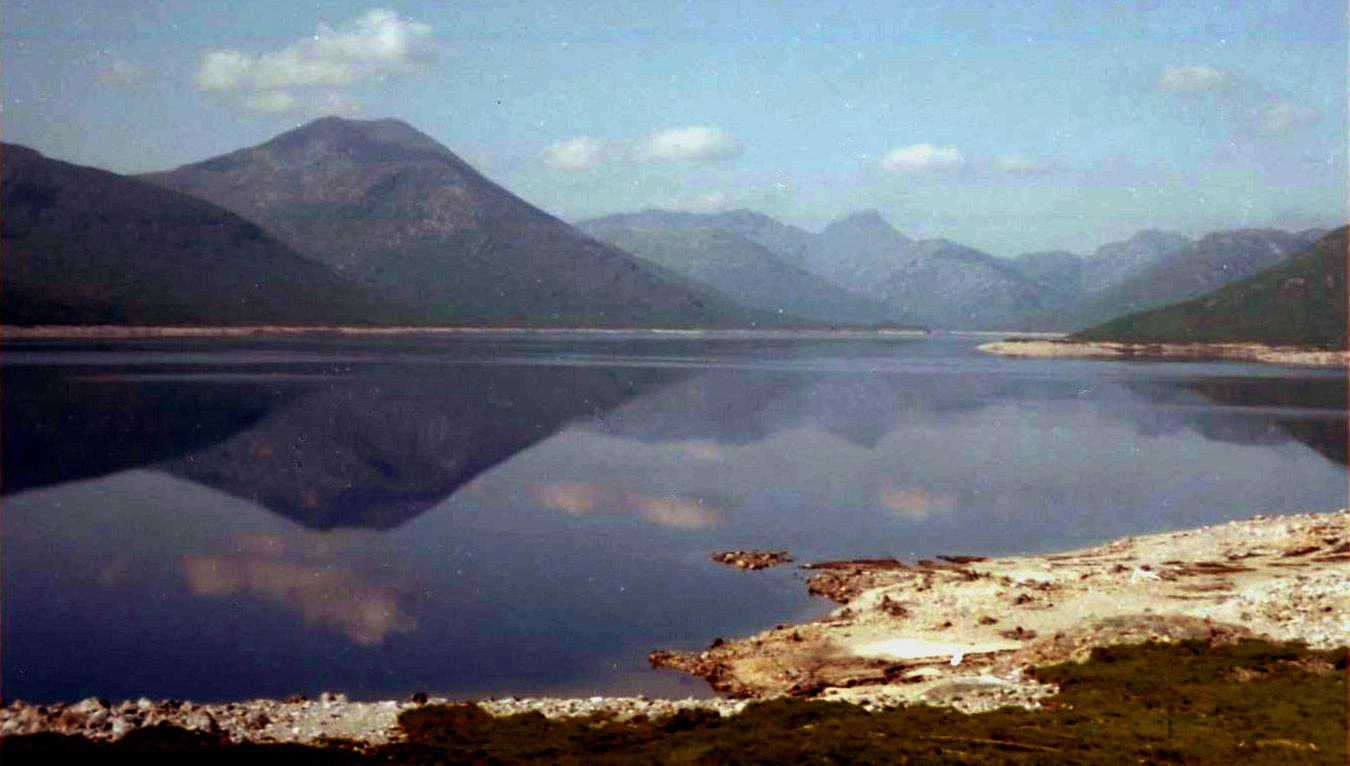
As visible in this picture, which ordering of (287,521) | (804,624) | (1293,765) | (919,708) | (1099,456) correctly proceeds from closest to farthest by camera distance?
(1293,765), (919,708), (804,624), (287,521), (1099,456)

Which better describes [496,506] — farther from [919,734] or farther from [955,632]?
[919,734]

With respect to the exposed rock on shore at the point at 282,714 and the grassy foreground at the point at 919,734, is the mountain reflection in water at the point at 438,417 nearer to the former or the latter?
the exposed rock on shore at the point at 282,714

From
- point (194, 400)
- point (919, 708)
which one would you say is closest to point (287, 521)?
point (919, 708)

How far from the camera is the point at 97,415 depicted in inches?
4028

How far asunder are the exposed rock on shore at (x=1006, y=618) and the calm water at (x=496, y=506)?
2491mm

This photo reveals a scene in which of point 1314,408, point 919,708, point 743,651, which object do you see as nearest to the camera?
point 919,708

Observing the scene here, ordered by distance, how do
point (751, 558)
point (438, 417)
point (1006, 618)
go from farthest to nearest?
point (438, 417) → point (751, 558) → point (1006, 618)

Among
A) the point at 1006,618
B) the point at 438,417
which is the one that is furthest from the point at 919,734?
the point at 438,417

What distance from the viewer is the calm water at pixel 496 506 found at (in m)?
38.1

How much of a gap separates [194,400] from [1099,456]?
3330 inches

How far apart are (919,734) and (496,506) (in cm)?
4468

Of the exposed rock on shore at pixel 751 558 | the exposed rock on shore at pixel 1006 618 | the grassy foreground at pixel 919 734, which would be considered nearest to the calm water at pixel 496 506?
the exposed rock on shore at pixel 751 558

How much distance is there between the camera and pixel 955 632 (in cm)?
3941

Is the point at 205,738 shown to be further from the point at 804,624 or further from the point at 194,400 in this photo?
the point at 194,400
